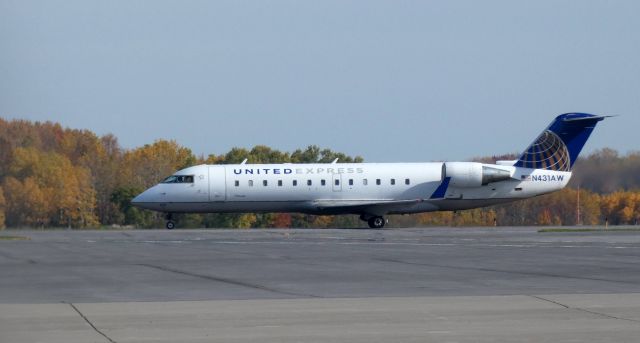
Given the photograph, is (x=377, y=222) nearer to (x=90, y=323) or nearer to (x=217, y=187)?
(x=217, y=187)

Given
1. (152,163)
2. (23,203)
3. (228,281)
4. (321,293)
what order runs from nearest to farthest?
(321,293) → (228,281) → (23,203) → (152,163)

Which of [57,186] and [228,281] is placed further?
[57,186]

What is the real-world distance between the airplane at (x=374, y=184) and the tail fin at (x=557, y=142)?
50 mm

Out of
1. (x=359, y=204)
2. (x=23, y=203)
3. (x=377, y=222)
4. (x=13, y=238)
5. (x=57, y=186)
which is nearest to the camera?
(x=13, y=238)

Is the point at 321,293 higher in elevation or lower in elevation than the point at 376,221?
lower

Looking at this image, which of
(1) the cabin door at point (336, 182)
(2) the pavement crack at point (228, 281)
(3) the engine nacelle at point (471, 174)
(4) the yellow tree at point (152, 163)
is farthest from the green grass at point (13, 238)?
(4) the yellow tree at point (152, 163)

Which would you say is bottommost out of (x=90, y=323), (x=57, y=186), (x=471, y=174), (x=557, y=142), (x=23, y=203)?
(x=90, y=323)

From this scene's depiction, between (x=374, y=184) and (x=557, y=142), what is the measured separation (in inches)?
376

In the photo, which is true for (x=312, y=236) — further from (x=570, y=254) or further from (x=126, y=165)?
(x=126, y=165)

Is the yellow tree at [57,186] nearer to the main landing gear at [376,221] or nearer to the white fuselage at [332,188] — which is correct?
the white fuselage at [332,188]

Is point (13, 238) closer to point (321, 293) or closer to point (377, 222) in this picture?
point (377, 222)

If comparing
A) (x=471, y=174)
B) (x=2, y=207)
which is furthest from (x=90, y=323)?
(x=2, y=207)

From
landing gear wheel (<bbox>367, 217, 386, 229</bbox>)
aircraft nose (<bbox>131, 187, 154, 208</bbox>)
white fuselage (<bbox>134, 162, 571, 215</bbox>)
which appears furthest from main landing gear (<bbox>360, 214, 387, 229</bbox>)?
aircraft nose (<bbox>131, 187, 154, 208</bbox>)

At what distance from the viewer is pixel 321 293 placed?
783 inches
